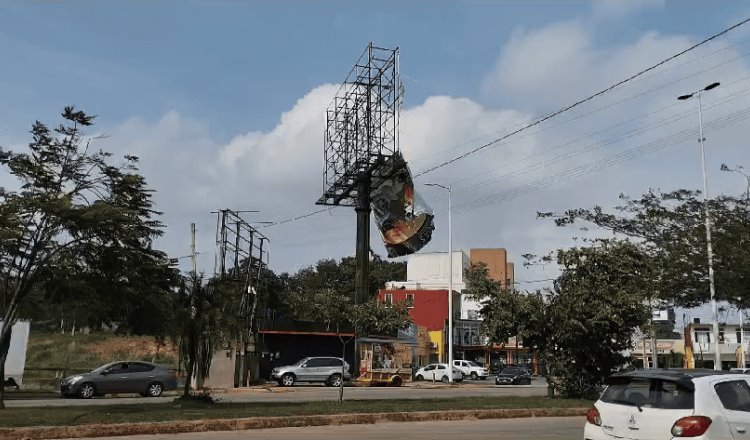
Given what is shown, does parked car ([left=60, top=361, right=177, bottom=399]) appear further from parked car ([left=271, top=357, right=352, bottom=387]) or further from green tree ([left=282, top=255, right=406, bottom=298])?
green tree ([left=282, top=255, right=406, bottom=298])

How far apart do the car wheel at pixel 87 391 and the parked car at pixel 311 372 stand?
12.0 metres

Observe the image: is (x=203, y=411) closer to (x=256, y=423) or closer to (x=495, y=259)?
(x=256, y=423)

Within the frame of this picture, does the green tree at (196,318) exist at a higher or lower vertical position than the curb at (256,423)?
higher

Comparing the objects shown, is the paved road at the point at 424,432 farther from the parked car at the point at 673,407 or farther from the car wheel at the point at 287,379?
the car wheel at the point at 287,379

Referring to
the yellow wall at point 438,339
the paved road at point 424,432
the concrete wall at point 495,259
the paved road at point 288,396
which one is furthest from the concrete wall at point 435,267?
the paved road at point 424,432

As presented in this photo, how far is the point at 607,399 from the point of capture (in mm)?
8531

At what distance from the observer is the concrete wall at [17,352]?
30.9 m

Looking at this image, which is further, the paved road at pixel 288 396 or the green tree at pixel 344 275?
the green tree at pixel 344 275

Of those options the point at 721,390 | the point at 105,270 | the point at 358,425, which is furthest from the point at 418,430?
the point at 105,270

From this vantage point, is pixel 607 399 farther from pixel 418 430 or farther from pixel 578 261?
pixel 578 261

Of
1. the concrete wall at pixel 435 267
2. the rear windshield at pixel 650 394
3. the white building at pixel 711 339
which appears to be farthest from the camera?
the concrete wall at pixel 435 267

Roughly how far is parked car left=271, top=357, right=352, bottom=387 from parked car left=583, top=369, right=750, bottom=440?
30782mm

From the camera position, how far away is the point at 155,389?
29.2 m

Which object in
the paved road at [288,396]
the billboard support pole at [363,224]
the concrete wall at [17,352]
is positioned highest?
the billboard support pole at [363,224]
